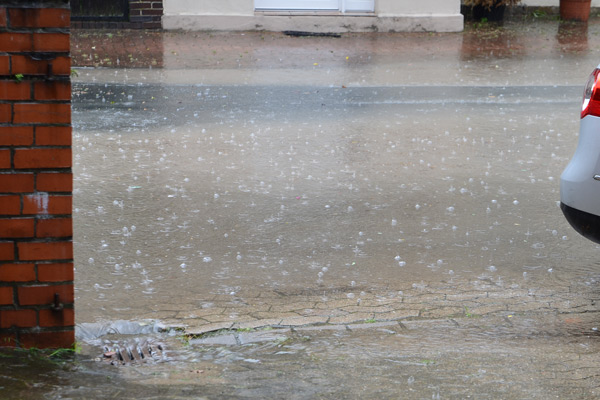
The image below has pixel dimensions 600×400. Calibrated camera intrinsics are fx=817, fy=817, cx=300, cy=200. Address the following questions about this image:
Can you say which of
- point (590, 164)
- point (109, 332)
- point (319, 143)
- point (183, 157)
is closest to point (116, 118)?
point (183, 157)

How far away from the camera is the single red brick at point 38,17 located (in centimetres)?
331

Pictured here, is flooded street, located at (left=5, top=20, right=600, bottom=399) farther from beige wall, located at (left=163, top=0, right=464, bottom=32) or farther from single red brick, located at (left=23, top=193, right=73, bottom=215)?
beige wall, located at (left=163, top=0, right=464, bottom=32)

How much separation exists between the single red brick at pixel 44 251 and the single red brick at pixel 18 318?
250mm

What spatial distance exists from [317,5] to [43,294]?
44.1 feet

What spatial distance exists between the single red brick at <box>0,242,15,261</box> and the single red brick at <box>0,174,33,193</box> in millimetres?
233

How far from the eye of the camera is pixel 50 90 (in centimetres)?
341

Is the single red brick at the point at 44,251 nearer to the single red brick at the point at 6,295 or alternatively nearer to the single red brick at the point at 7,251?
the single red brick at the point at 7,251

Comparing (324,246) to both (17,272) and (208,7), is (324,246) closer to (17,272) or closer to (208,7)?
(17,272)

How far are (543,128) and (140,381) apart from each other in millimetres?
6663

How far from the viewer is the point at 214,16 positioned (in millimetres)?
15727

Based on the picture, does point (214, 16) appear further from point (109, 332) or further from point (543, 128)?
point (109, 332)

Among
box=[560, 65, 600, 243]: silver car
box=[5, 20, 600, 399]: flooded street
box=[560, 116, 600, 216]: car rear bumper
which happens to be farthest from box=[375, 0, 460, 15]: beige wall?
box=[560, 116, 600, 216]: car rear bumper

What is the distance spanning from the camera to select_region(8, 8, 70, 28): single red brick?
331 cm

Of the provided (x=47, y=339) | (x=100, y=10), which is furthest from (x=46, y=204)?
(x=100, y=10)
